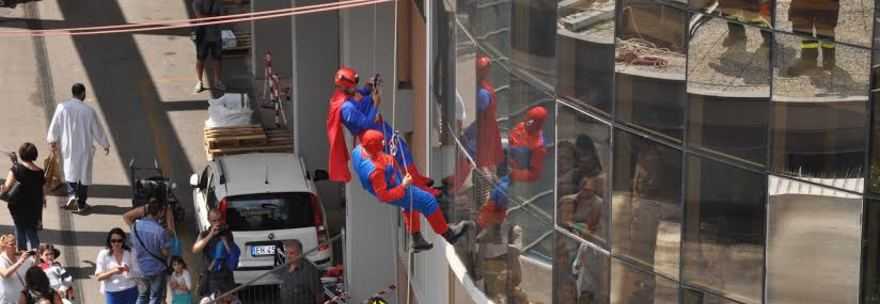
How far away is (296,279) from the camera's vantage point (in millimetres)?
18781

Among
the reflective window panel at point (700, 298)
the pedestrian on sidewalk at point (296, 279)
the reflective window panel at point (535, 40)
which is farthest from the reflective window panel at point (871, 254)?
the pedestrian on sidewalk at point (296, 279)

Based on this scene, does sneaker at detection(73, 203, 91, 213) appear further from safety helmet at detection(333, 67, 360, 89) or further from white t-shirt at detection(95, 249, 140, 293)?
safety helmet at detection(333, 67, 360, 89)

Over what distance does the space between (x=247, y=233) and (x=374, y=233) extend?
4.82 feet

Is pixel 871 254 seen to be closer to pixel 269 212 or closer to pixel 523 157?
pixel 523 157

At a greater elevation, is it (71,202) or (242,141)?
(242,141)

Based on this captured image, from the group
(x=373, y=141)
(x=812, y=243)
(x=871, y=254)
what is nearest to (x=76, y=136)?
(x=373, y=141)

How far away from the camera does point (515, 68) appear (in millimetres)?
11359

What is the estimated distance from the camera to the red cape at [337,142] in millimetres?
13133

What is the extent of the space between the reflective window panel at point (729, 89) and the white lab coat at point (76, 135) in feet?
44.2

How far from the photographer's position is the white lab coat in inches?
834

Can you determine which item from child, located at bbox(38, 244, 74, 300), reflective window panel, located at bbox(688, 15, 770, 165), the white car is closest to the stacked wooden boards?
the white car

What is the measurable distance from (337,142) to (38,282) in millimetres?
3417

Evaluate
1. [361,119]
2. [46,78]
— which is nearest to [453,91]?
[361,119]

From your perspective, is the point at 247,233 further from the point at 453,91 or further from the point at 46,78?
the point at 46,78
